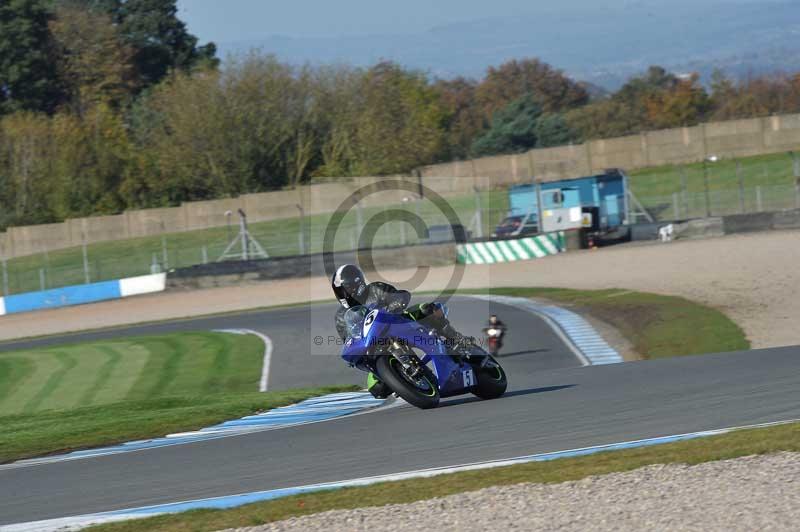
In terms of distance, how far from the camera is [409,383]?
400 inches

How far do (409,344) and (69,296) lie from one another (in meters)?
34.5

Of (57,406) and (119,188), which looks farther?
(119,188)

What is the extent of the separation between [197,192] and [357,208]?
26.0 m

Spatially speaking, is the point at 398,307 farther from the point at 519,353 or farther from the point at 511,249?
the point at 511,249

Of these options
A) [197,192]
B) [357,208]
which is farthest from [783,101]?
[357,208]

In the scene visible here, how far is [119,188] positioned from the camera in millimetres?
67250

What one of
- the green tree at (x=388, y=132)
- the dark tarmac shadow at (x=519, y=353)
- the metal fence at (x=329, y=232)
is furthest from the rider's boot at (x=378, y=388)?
Answer: the green tree at (x=388, y=132)

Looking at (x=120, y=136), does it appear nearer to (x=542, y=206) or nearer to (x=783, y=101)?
(x=542, y=206)

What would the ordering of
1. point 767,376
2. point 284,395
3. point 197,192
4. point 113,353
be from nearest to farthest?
point 767,376
point 284,395
point 113,353
point 197,192

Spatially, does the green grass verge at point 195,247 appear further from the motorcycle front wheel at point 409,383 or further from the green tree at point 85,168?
the motorcycle front wheel at point 409,383

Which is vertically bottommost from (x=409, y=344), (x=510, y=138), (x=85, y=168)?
(x=409, y=344)

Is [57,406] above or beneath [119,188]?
beneath

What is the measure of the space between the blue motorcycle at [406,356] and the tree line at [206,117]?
155 feet

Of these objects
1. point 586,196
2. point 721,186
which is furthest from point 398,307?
point 721,186
